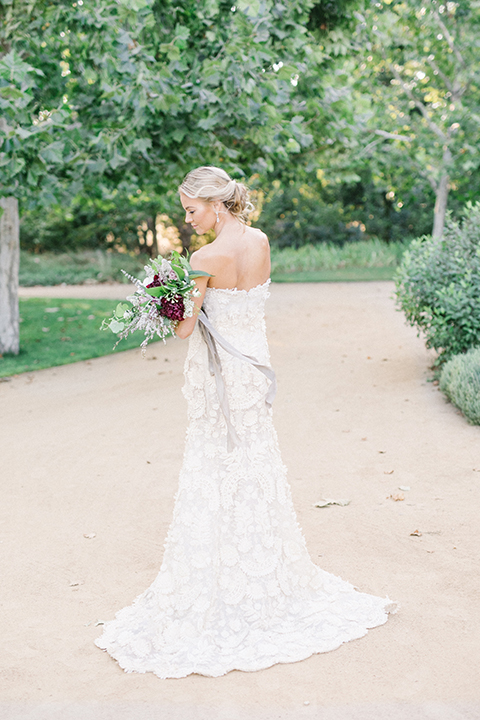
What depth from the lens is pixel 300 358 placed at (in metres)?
11.4

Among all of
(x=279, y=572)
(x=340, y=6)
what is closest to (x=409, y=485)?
(x=279, y=572)

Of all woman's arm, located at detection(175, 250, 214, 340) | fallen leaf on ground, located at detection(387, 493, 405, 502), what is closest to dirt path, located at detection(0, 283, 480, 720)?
fallen leaf on ground, located at detection(387, 493, 405, 502)

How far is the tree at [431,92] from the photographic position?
61.6ft

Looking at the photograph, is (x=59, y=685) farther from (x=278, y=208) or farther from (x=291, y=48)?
(x=278, y=208)

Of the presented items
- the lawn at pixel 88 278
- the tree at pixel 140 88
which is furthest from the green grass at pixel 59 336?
the tree at pixel 140 88

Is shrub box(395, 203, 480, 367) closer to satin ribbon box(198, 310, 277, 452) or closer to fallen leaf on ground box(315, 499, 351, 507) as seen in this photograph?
fallen leaf on ground box(315, 499, 351, 507)

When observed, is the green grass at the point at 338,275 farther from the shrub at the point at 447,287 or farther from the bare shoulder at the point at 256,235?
the bare shoulder at the point at 256,235

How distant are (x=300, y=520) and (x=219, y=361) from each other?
223cm

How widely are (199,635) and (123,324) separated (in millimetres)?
1642

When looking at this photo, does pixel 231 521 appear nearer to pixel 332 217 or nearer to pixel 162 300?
pixel 162 300

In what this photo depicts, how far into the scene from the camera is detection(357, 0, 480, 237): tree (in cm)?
1877

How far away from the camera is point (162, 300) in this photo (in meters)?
3.45

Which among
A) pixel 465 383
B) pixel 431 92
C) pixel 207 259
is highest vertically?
pixel 431 92

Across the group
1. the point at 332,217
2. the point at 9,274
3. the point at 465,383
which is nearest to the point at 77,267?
the point at 332,217
